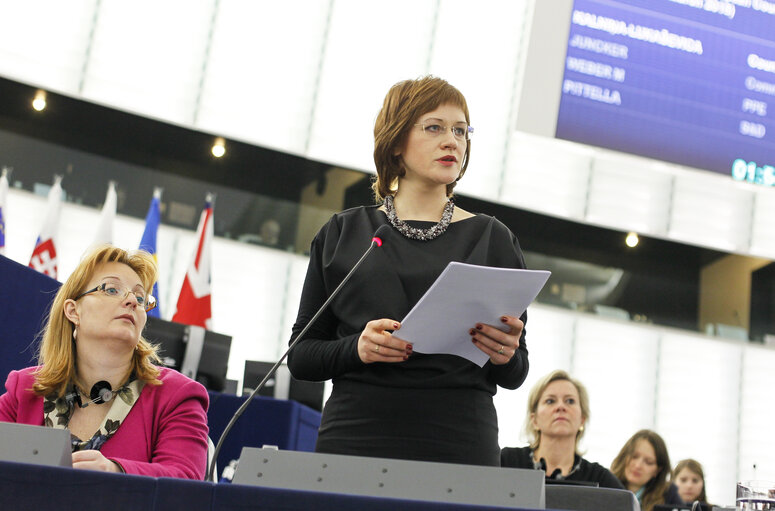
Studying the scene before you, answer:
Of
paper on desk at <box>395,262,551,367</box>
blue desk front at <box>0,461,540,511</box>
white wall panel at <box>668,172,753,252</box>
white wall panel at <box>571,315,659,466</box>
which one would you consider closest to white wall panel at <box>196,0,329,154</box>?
white wall panel at <box>571,315,659,466</box>

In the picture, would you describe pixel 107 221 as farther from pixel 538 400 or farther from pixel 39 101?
pixel 538 400

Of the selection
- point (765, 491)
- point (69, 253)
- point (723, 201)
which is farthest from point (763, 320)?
point (765, 491)

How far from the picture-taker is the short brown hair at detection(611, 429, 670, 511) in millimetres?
4332

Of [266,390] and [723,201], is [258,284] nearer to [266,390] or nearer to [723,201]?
[266,390]

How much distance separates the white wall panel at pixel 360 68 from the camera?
8273mm

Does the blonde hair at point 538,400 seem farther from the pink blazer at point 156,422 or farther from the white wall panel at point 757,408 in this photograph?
the white wall panel at point 757,408

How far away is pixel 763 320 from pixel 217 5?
583 cm

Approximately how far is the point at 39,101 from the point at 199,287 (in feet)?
7.07

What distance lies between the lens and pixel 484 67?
8.59 m

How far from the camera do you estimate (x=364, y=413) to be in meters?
1.75

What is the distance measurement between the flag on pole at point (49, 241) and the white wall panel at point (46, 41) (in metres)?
1.01

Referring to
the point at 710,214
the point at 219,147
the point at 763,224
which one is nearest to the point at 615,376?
the point at 710,214

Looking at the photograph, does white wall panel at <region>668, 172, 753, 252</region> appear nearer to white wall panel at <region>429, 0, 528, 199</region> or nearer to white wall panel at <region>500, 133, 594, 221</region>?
white wall panel at <region>500, 133, 594, 221</region>

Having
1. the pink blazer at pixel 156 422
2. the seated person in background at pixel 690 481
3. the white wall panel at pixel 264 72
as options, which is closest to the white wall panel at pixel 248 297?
the white wall panel at pixel 264 72
